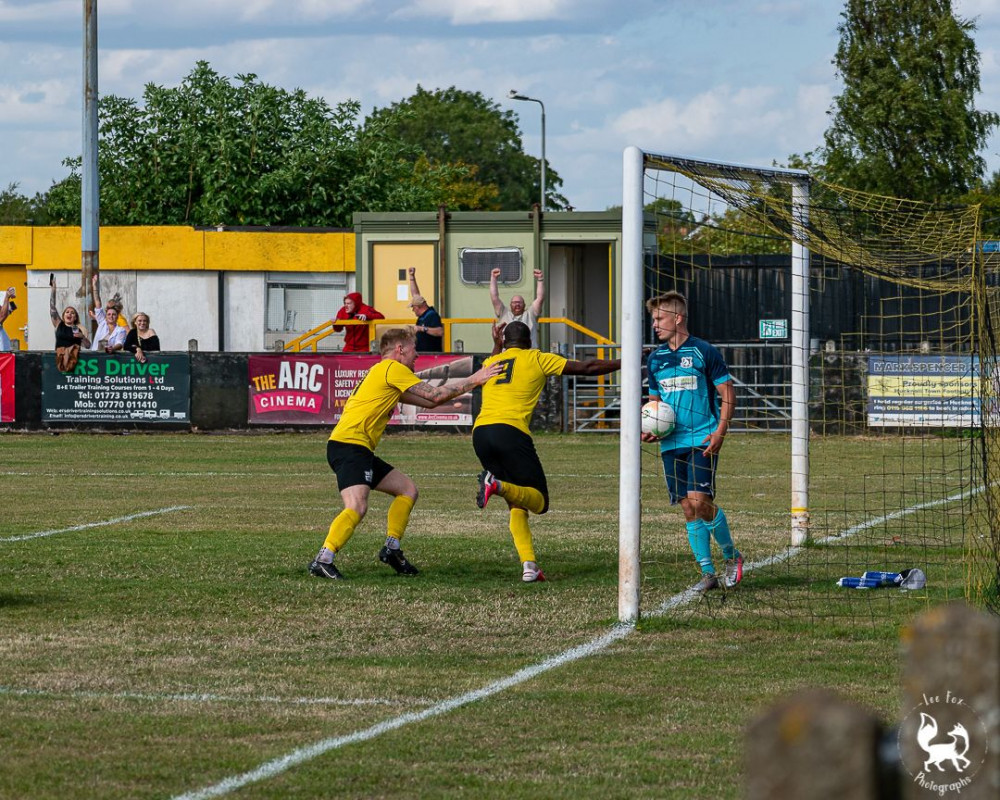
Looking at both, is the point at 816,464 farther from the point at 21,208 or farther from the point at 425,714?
the point at 21,208

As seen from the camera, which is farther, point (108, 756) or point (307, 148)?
point (307, 148)

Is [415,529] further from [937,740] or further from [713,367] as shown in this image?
[937,740]

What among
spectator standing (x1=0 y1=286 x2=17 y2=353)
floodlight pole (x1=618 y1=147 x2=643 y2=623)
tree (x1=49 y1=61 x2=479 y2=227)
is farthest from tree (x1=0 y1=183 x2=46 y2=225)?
floodlight pole (x1=618 y1=147 x2=643 y2=623)

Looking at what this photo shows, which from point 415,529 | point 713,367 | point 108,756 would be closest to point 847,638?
point 713,367

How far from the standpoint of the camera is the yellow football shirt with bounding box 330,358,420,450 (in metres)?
10.8

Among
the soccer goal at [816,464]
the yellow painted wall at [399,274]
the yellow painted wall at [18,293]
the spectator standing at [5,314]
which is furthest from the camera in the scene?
the yellow painted wall at [18,293]

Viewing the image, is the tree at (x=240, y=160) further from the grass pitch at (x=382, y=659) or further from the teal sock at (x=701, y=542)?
the teal sock at (x=701, y=542)

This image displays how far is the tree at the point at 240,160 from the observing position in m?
45.7

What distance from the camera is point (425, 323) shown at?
949 inches

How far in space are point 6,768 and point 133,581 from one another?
5039 millimetres

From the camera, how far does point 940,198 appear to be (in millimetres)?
60156

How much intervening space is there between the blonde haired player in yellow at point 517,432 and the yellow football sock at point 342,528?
2.84ft

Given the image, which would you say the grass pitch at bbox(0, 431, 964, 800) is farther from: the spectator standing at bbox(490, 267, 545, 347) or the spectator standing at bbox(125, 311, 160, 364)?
the spectator standing at bbox(125, 311, 160, 364)

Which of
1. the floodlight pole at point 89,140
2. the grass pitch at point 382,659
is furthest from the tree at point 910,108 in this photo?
the grass pitch at point 382,659
